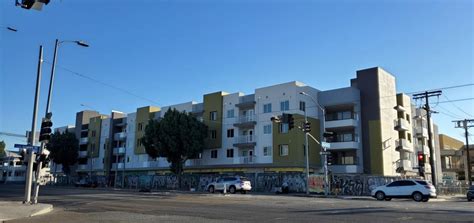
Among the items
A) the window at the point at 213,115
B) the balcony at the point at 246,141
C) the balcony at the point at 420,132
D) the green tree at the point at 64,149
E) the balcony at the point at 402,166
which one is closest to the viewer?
the balcony at the point at 402,166

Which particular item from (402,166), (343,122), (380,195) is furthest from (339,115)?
(380,195)

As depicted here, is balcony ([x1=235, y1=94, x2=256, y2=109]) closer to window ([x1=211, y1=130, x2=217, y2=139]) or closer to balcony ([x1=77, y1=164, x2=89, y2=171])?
window ([x1=211, y1=130, x2=217, y2=139])

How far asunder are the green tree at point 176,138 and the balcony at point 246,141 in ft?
16.1

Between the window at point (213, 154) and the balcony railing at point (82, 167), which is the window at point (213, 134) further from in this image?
the balcony railing at point (82, 167)

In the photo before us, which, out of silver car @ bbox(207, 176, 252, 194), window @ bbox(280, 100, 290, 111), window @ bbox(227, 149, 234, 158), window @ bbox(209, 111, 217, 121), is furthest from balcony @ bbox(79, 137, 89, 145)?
silver car @ bbox(207, 176, 252, 194)

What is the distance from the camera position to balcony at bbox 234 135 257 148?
181 ft

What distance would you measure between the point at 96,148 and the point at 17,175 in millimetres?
55096

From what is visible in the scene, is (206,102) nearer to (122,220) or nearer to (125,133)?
(125,133)

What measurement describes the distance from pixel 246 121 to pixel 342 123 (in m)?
12.2

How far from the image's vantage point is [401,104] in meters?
58.9

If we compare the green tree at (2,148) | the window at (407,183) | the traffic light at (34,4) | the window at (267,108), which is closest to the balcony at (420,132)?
the window at (267,108)

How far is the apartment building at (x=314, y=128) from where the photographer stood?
51438 millimetres

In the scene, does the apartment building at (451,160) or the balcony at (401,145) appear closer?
the balcony at (401,145)

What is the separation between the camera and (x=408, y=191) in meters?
30.5
